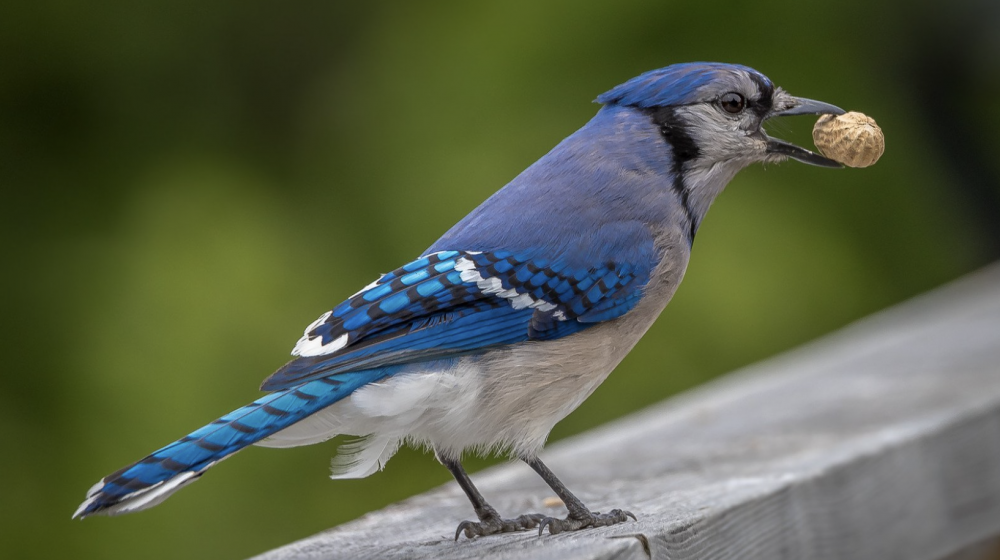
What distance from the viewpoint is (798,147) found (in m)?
2.12

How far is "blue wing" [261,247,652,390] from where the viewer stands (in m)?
1.64

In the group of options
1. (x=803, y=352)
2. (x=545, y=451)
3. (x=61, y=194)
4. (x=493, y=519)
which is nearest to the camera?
(x=493, y=519)

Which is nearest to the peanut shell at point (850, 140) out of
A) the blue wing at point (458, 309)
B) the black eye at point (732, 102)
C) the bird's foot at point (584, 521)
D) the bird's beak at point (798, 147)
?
the bird's beak at point (798, 147)

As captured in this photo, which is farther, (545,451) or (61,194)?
(61,194)

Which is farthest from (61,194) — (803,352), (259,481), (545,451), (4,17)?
(803,352)

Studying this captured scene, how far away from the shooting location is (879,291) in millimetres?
3355

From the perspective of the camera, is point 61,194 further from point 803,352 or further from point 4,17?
point 803,352

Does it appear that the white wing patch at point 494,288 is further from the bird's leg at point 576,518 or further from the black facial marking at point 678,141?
the black facial marking at point 678,141

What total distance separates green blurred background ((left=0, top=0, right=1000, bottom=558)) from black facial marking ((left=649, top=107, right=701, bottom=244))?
67 centimetres

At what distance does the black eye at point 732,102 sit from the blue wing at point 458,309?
351 millimetres

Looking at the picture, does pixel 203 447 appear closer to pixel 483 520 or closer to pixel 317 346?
pixel 317 346

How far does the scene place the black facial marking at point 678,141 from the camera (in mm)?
2064

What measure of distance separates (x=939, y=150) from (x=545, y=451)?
5.71 feet

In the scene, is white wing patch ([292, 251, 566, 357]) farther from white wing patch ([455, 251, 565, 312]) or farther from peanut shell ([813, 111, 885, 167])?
peanut shell ([813, 111, 885, 167])
